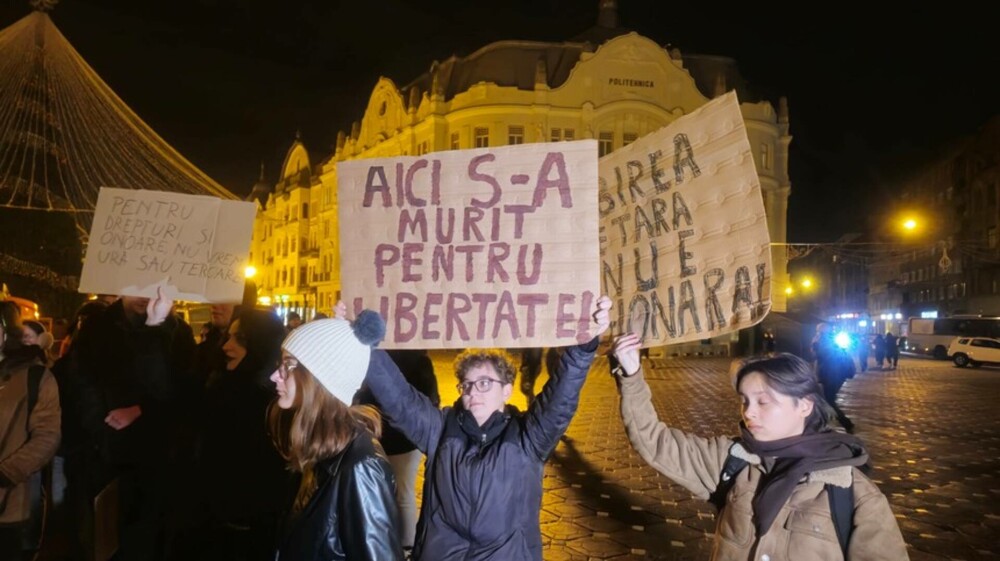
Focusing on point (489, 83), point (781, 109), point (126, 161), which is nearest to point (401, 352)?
point (126, 161)

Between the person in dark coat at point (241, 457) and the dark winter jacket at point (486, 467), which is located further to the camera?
the person in dark coat at point (241, 457)

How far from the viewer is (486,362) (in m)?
3.27

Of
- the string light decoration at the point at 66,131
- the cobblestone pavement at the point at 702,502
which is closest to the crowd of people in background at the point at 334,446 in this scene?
the cobblestone pavement at the point at 702,502

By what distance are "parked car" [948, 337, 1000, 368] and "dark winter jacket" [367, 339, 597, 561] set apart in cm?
3663

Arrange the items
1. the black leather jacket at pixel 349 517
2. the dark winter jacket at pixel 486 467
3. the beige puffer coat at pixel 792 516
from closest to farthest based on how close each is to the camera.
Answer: the beige puffer coat at pixel 792 516
the black leather jacket at pixel 349 517
the dark winter jacket at pixel 486 467

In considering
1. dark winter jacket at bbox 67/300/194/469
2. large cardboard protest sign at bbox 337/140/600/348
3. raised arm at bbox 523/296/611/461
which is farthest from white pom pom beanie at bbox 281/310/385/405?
dark winter jacket at bbox 67/300/194/469

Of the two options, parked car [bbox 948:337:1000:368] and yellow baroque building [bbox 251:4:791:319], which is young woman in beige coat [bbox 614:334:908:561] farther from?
yellow baroque building [bbox 251:4:791:319]

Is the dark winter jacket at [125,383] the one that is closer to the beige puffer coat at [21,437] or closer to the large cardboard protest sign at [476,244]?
the beige puffer coat at [21,437]

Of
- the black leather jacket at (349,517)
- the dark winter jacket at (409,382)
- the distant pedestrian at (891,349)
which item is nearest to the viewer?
the black leather jacket at (349,517)

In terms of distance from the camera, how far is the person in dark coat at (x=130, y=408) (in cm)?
470

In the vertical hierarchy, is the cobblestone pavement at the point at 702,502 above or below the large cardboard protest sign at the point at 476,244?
below

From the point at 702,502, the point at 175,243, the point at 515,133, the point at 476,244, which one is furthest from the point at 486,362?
the point at 515,133

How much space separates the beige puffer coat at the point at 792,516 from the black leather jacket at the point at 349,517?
45.1 inches

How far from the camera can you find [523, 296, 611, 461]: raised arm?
121 inches
